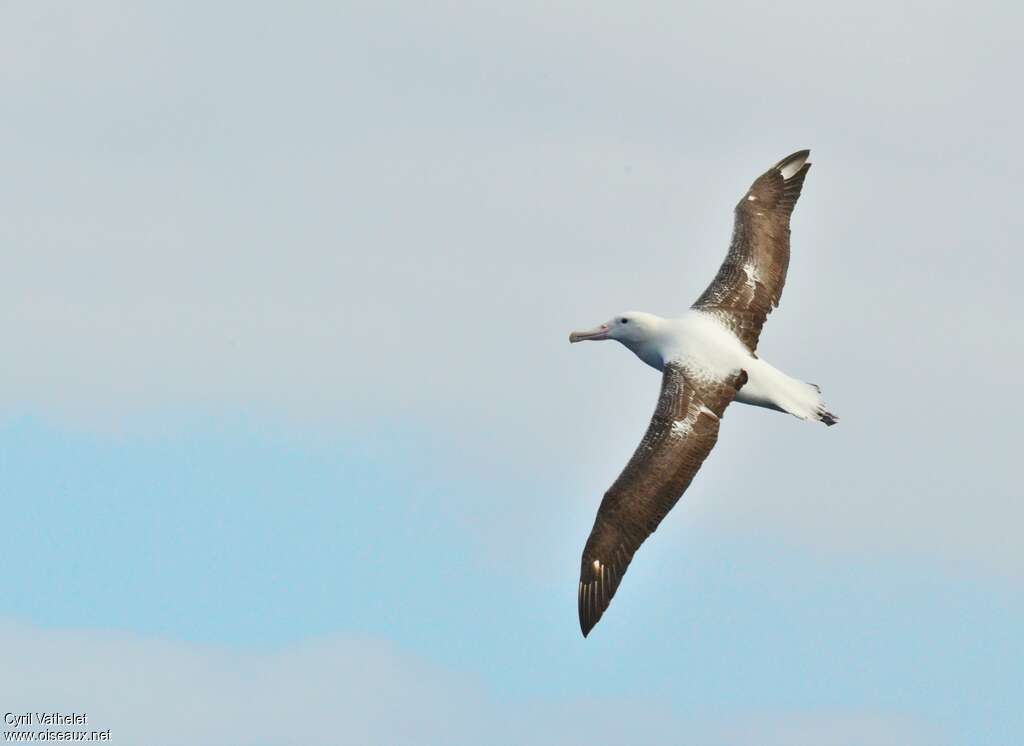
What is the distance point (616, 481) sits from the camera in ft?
87.4

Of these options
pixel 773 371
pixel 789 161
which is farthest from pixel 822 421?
pixel 789 161

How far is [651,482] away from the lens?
86.9 ft

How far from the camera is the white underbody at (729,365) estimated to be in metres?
27.8

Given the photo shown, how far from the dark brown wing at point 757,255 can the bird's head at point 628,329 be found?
1071 millimetres

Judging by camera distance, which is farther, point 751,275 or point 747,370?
point 751,275

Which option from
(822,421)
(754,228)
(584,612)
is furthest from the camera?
(754,228)

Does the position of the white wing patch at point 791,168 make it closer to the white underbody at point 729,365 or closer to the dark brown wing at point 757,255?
the dark brown wing at point 757,255

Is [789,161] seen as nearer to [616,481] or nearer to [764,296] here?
[764,296]

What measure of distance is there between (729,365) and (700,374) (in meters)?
0.44

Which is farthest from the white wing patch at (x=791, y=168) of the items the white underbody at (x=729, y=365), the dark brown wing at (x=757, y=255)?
the white underbody at (x=729, y=365)

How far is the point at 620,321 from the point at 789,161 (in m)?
4.17

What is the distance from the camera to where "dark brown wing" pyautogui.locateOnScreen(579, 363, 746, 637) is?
2617 cm

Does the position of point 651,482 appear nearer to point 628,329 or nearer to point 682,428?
point 682,428

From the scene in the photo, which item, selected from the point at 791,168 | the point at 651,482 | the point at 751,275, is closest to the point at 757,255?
the point at 751,275
